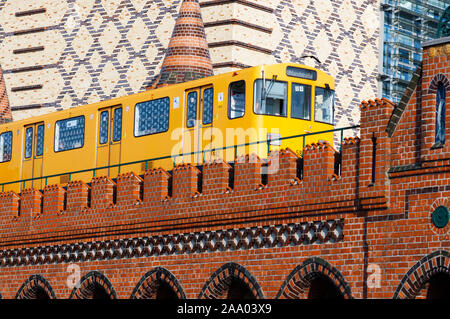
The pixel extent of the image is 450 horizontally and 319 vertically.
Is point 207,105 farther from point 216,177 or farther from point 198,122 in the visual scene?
point 216,177

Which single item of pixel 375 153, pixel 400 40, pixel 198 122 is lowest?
pixel 375 153

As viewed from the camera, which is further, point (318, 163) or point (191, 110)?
point (191, 110)

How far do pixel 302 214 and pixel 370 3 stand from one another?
1796cm

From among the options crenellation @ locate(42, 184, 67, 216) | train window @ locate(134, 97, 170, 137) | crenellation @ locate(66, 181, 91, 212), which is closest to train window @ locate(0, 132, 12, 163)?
crenellation @ locate(42, 184, 67, 216)

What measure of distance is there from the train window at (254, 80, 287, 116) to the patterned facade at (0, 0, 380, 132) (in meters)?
7.34

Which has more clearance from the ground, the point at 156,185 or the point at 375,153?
the point at 375,153

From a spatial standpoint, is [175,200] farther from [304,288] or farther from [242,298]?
[304,288]

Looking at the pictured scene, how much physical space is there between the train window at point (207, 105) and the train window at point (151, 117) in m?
1.41

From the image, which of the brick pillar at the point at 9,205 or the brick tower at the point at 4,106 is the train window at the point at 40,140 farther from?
the brick tower at the point at 4,106

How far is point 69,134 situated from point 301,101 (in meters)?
7.80

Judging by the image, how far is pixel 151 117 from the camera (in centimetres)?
2975

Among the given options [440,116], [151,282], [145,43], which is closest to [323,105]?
[151,282]

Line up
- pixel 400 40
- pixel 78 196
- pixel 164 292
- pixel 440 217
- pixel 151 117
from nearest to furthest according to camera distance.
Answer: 1. pixel 440 217
2. pixel 164 292
3. pixel 78 196
4. pixel 151 117
5. pixel 400 40

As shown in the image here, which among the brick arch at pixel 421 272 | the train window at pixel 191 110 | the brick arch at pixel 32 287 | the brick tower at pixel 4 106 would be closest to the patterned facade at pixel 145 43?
the brick tower at pixel 4 106
